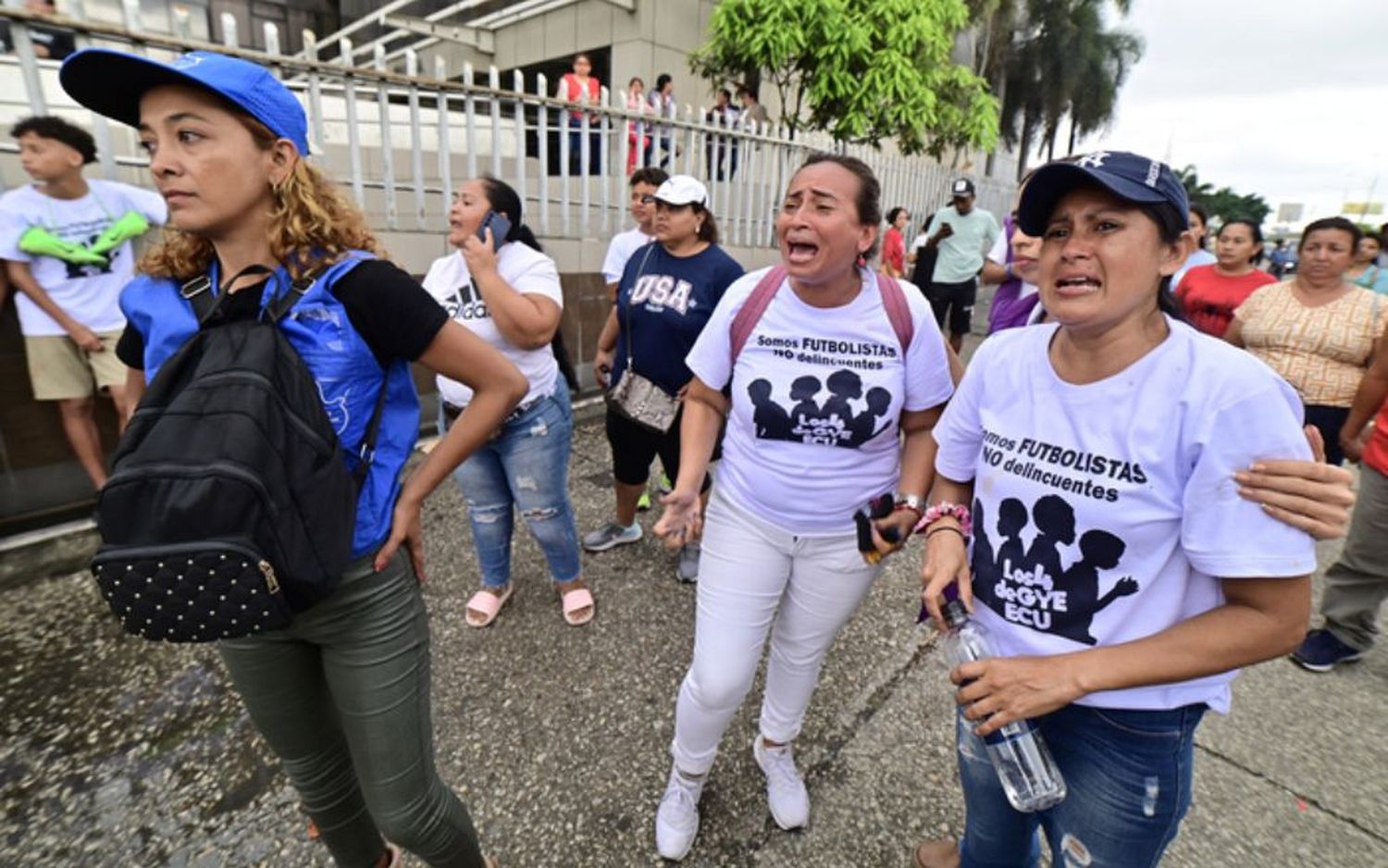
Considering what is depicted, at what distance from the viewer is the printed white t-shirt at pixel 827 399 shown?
2.00 metres

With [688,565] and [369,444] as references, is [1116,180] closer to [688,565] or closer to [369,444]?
[369,444]

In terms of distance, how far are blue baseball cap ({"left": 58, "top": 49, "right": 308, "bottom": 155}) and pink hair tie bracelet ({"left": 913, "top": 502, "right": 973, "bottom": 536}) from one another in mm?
1659

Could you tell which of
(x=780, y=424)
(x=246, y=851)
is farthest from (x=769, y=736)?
(x=246, y=851)

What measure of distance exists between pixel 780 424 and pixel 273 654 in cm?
142

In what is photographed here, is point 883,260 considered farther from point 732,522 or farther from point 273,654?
point 273,654

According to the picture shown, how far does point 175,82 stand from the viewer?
1304 mm

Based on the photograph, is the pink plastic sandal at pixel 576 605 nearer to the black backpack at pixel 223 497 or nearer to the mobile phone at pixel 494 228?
the mobile phone at pixel 494 228

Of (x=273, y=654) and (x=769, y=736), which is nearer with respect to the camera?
(x=273, y=654)

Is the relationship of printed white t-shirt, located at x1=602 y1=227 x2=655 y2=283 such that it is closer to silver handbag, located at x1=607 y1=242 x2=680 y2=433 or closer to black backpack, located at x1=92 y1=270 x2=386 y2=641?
silver handbag, located at x1=607 y1=242 x2=680 y2=433

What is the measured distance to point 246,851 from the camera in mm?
2086

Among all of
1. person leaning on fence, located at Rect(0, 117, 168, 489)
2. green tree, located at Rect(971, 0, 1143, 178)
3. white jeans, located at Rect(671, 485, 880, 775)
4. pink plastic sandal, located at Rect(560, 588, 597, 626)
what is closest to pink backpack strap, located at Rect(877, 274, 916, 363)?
white jeans, located at Rect(671, 485, 880, 775)

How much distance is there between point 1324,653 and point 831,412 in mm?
3070

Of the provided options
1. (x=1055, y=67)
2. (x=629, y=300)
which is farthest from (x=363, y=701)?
(x=1055, y=67)

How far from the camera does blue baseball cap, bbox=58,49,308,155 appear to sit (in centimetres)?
125
